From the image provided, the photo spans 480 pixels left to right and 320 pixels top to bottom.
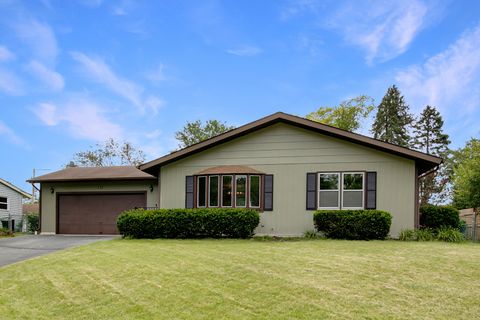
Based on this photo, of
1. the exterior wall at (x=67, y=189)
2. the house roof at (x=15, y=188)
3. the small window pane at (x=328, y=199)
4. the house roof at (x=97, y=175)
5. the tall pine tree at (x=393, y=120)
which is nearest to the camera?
the small window pane at (x=328, y=199)

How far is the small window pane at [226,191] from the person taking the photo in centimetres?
1386

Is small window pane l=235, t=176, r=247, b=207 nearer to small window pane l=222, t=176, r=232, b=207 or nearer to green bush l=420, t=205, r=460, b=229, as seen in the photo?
small window pane l=222, t=176, r=232, b=207

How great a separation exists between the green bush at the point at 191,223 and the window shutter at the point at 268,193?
0.81 meters

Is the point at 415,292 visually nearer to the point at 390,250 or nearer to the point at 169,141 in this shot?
the point at 390,250

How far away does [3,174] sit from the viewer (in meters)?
25.9

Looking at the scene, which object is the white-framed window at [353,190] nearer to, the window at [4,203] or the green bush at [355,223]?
the green bush at [355,223]

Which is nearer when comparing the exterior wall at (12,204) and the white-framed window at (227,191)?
the white-framed window at (227,191)

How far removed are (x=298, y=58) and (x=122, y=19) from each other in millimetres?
8266

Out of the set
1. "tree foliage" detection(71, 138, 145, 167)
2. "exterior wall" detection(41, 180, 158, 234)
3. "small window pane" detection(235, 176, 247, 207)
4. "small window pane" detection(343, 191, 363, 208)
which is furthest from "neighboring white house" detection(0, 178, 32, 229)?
"small window pane" detection(343, 191, 363, 208)

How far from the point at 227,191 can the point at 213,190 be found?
578 millimetres

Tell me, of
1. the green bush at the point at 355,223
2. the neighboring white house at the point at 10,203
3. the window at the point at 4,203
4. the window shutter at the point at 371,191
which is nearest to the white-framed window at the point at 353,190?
the window shutter at the point at 371,191

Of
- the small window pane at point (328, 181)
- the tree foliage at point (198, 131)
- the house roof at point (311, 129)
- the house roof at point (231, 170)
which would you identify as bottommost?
the small window pane at point (328, 181)

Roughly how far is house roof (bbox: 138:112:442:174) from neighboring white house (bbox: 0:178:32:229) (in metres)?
15.2

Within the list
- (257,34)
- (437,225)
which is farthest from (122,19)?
(437,225)
